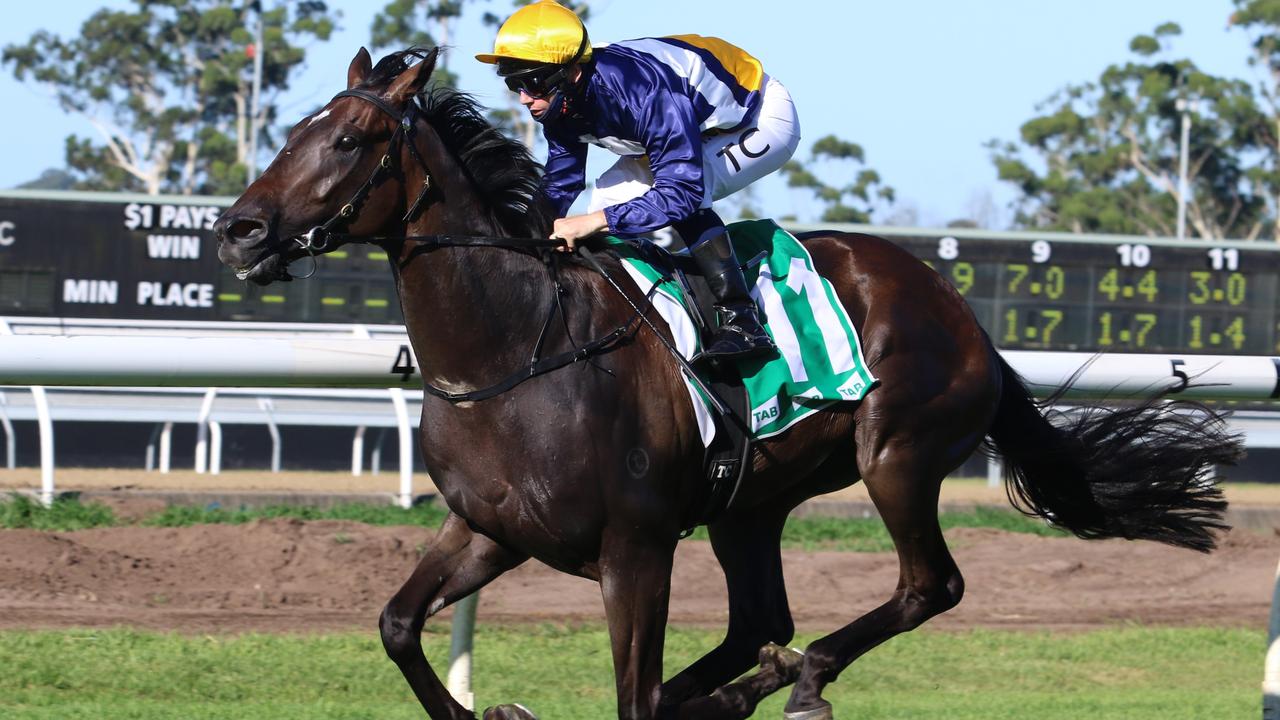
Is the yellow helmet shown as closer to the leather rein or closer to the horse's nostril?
the leather rein

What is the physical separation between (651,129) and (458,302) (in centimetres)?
66

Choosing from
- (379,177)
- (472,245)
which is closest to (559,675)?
(472,245)

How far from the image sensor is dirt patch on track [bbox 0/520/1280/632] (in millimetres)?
6422

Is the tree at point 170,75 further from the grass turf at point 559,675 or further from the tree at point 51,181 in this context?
the grass turf at point 559,675

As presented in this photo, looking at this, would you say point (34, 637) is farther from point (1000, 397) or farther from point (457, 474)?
point (1000, 397)

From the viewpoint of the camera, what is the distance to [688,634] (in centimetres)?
652

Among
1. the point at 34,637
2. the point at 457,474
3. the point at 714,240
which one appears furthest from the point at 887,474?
the point at 34,637

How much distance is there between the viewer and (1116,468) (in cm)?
506

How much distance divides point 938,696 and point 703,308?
7.05ft

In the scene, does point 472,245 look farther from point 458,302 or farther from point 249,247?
point 249,247

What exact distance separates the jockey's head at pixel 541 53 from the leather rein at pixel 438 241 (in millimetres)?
266

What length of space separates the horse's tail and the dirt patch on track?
6.34 feet

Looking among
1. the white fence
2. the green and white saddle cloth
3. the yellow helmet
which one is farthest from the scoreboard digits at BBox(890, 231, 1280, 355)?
the yellow helmet

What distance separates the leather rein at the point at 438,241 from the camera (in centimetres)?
372
